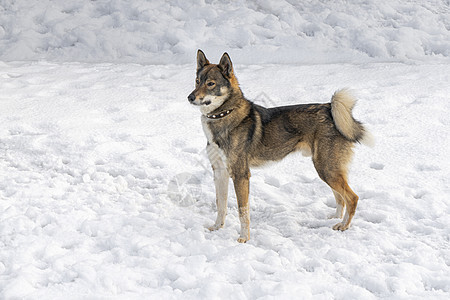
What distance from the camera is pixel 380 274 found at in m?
3.39

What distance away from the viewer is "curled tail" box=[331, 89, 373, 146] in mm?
4113

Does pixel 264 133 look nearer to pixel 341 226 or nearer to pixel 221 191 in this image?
pixel 221 191

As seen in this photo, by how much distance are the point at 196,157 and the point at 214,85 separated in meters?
1.76

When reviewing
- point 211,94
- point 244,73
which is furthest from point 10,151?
point 244,73

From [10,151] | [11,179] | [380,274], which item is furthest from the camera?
[10,151]

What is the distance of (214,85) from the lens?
162 inches

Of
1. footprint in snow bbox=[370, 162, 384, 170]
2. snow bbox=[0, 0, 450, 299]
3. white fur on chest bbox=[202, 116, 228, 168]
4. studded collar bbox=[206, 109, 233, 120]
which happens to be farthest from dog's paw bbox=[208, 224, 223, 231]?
footprint in snow bbox=[370, 162, 384, 170]

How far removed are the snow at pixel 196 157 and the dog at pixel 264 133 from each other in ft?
1.68

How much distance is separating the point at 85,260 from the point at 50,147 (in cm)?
263

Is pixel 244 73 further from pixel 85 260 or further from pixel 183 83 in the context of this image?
pixel 85 260

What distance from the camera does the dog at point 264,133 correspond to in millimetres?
4113

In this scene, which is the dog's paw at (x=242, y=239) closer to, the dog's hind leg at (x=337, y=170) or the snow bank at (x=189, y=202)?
the snow bank at (x=189, y=202)

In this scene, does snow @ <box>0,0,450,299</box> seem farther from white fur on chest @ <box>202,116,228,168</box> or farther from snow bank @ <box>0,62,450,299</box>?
white fur on chest @ <box>202,116,228,168</box>

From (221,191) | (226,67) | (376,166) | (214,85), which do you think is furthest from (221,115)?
(376,166)
